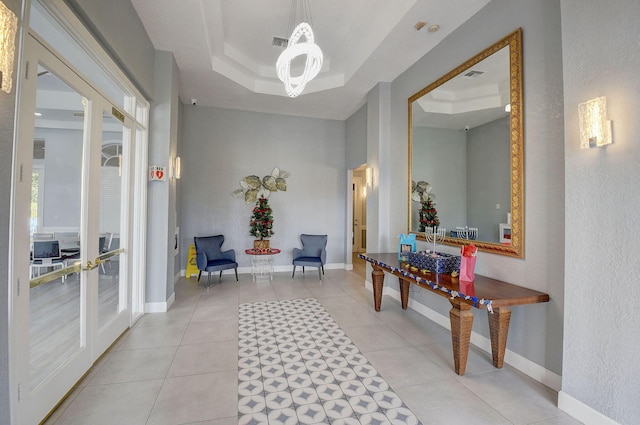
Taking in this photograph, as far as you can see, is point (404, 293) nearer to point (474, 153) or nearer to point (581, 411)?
point (474, 153)

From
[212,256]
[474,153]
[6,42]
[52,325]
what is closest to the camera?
[6,42]

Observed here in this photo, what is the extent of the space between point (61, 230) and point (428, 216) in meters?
3.82

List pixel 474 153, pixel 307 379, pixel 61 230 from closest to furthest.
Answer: pixel 61 230 → pixel 307 379 → pixel 474 153

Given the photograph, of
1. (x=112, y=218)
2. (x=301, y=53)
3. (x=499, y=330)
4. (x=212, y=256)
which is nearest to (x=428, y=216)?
(x=499, y=330)

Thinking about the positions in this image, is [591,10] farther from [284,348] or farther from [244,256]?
[244,256]

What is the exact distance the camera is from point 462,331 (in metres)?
2.48

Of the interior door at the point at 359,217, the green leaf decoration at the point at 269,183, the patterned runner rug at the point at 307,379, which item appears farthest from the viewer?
the interior door at the point at 359,217

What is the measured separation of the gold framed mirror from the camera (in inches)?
108

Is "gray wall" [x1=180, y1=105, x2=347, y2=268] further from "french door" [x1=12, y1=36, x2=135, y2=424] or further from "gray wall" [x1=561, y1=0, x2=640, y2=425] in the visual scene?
"gray wall" [x1=561, y1=0, x2=640, y2=425]

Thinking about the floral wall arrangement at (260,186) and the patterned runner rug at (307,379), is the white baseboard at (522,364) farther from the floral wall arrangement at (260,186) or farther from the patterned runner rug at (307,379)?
the floral wall arrangement at (260,186)

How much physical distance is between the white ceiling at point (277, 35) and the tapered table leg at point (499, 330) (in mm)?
3083

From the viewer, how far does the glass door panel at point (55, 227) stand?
189 cm

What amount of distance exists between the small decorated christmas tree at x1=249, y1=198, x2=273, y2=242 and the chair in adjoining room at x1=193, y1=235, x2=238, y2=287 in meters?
0.67

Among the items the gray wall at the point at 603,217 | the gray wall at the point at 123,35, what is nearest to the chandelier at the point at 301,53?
the gray wall at the point at 123,35
